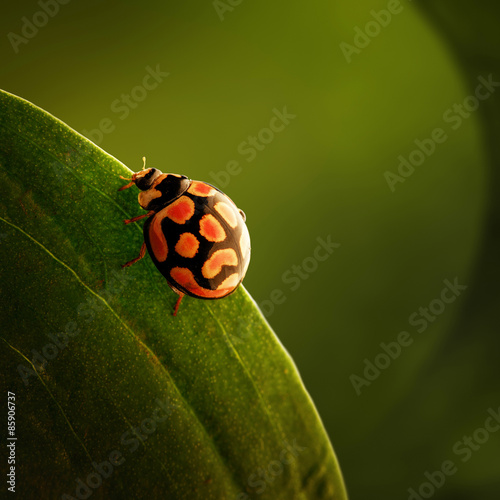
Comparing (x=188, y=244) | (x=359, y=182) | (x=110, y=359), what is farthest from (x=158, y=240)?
(x=359, y=182)

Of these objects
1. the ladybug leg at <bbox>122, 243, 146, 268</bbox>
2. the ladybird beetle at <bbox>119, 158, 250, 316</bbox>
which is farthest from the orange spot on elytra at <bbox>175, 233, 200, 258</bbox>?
the ladybug leg at <bbox>122, 243, 146, 268</bbox>

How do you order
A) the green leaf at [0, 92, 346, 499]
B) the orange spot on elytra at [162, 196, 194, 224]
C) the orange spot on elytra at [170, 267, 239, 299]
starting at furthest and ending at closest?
1. the orange spot on elytra at [162, 196, 194, 224]
2. the orange spot on elytra at [170, 267, 239, 299]
3. the green leaf at [0, 92, 346, 499]

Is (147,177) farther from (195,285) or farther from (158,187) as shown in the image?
(195,285)

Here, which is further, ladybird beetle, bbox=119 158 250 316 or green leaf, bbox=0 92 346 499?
ladybird beetle, bbox=119 158 250 316

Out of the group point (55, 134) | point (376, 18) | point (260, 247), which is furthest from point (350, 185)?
point (55, 134)

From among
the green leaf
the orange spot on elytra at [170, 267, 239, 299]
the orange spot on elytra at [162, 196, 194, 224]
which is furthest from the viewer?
the orange spot on elytra at [162, 196, 194, 224]

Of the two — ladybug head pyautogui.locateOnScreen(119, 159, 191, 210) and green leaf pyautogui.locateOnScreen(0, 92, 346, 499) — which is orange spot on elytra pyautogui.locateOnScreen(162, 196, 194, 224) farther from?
green leaf pyautogui.locateOnScreen(0, 92, 346, 499)

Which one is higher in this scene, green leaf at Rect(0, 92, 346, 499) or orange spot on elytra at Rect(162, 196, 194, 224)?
orange spot on elytra at Rect(162, 196, 194, 224)
